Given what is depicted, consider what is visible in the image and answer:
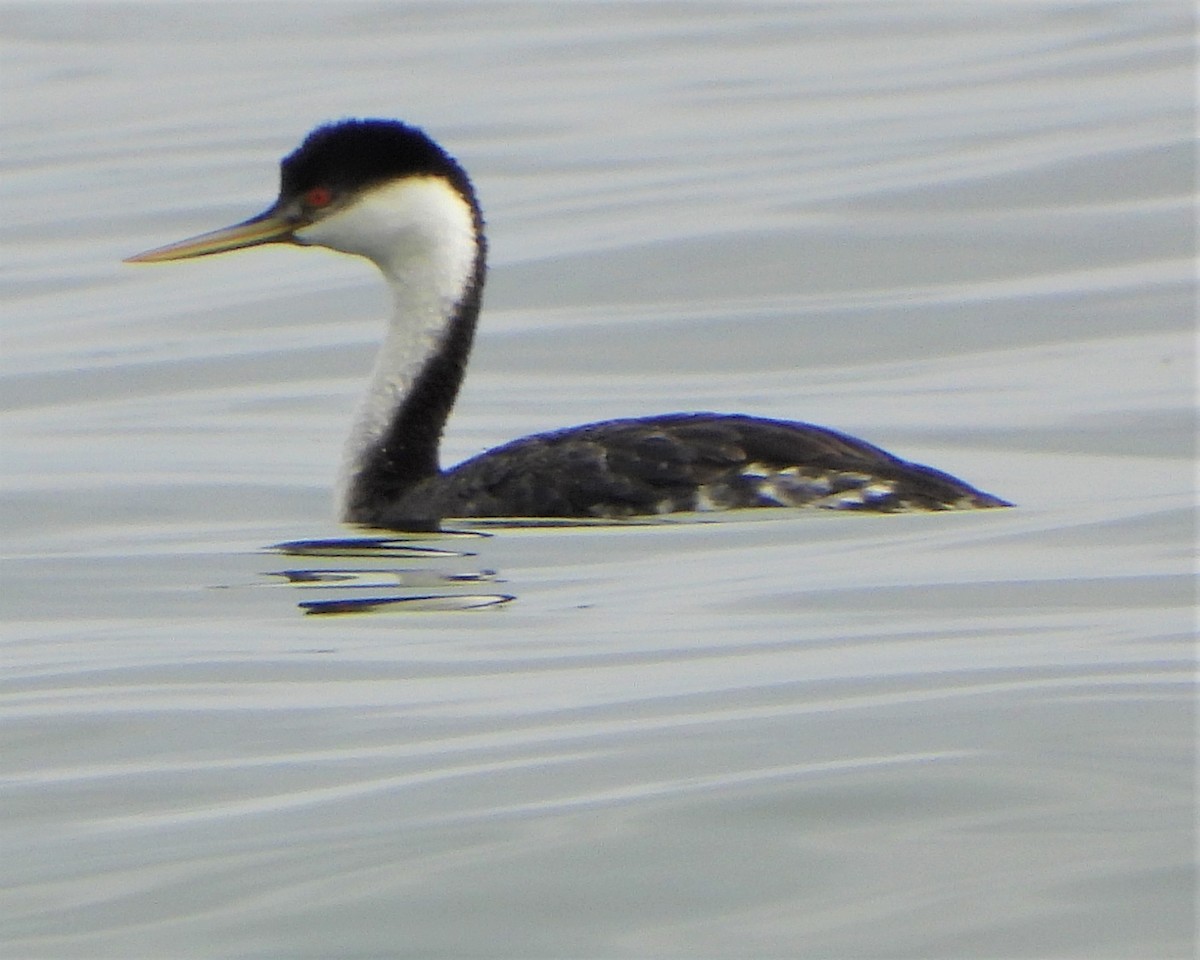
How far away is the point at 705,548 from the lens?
759 cm

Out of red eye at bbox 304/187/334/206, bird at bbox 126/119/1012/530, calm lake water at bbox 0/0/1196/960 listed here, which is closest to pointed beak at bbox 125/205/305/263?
bird at bbox 126/119/1012/530

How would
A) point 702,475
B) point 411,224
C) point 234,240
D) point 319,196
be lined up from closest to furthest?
point 702,475 < point 411,224 < point 319,196 < point 234,240

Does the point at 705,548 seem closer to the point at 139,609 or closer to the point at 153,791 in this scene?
the point at 139,609

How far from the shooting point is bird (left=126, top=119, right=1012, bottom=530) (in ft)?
25.8

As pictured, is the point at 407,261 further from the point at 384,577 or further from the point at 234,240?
the point at 384,577

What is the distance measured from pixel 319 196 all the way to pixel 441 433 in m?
0.84

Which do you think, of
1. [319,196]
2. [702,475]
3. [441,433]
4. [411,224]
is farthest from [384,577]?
[319,196]

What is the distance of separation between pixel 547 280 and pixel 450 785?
9.01 m

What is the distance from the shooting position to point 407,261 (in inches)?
352

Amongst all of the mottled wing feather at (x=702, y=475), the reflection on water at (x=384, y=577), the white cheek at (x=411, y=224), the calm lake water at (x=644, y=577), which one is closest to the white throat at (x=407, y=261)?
the white cheek at (x=411, y=224)

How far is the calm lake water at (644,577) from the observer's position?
178 inches

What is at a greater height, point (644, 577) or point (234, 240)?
point (234, 240)

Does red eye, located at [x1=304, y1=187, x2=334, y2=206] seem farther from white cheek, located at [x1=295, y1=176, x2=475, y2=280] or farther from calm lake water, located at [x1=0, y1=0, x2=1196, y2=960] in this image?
calm lake water, located at [x1=0, y1=0, x2=1196, y2=960]

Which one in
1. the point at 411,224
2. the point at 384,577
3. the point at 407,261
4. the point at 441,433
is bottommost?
the point at 384,577
